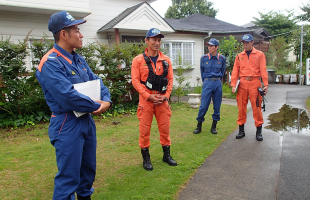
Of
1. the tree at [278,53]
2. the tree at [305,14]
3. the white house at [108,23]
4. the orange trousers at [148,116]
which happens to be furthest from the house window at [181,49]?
the tree at [305,14]

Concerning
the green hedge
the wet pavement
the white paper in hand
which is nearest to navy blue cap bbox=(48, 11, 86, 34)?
the white paper in hand

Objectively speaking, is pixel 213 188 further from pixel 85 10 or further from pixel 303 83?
pixel 303 83

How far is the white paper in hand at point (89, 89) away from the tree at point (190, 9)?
172ft

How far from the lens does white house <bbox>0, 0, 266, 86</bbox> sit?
10281mm

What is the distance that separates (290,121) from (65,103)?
23.3ft

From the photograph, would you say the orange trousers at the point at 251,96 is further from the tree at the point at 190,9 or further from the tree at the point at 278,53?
the tree at the point at 190,9

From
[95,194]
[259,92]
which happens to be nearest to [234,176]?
[95,194]

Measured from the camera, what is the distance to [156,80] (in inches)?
158

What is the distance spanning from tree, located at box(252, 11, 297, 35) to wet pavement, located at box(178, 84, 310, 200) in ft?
101

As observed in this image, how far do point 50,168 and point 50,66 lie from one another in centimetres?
271

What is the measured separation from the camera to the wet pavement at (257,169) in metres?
3.27

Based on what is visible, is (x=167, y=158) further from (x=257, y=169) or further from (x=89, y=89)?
(x=89, y=89)

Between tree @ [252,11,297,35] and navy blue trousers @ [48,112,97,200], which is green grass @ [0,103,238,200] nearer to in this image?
navy blue trousers @ [48,112,97,200]

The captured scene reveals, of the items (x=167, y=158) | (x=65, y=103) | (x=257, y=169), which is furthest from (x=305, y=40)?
(x=65, y=103)
